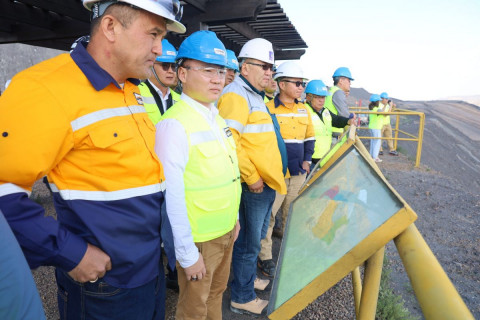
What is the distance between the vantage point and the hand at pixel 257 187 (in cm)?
264

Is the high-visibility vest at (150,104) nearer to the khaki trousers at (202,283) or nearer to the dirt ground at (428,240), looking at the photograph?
the khaki trousers at (202,283)

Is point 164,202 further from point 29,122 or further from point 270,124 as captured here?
point 270,124

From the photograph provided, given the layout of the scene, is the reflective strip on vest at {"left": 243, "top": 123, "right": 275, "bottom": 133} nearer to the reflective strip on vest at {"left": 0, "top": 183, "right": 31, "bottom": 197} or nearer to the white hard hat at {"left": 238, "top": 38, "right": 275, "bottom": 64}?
the white hard hat at {"left": 238, "top": 38, "right": 275, "bottom": 64}

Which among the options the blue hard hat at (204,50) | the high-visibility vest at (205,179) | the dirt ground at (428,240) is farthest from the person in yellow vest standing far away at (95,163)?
the dirt ground at (428,240)

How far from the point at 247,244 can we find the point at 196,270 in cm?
109

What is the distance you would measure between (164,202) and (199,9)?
316 cm

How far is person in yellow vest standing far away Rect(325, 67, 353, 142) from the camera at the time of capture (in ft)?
17.8

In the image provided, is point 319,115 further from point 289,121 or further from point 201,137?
point 201,137

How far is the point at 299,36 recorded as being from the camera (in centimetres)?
636

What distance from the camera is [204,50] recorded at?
6.38 feet

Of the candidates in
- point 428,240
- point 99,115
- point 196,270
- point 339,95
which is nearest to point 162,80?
point 99,115

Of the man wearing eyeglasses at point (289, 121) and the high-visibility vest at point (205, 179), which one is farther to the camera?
the man wearing eyeglasses at point (289, 121)

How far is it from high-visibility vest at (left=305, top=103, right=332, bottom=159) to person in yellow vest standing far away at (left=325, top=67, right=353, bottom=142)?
70cm

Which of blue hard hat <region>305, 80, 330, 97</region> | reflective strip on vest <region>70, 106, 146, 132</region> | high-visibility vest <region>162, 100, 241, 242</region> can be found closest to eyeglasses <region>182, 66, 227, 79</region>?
high-visibility vest <region>162, 100, 241, 242</region>
